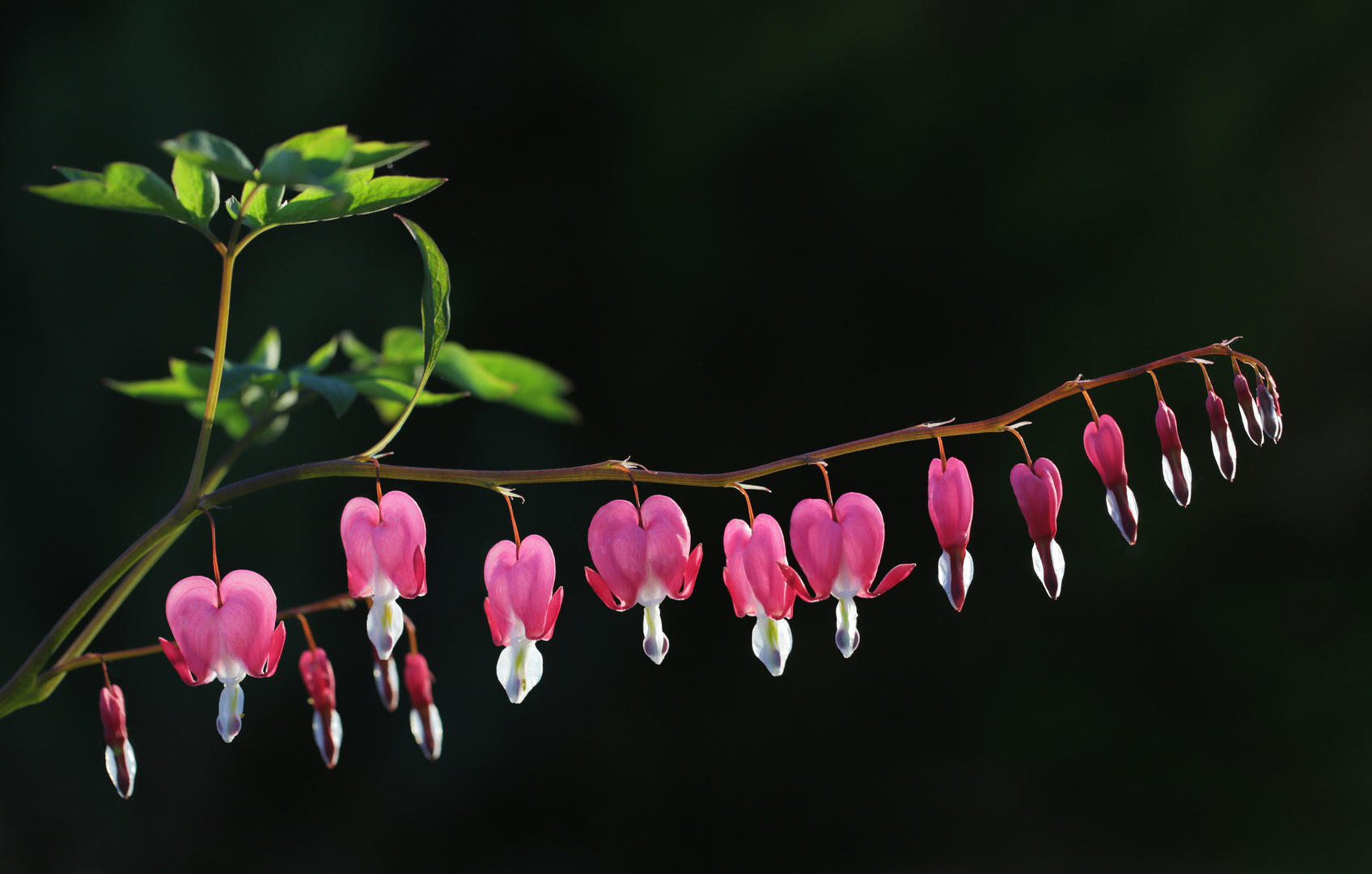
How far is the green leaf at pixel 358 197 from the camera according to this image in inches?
26.3

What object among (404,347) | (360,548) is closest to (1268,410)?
(360,548)

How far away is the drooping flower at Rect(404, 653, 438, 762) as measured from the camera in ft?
2.63

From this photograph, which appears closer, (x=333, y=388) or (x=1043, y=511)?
(x=1043, y=511)

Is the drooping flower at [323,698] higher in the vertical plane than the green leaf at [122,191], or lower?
lower

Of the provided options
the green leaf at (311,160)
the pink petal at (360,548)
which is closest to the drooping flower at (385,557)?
the pink petal at (360,548)

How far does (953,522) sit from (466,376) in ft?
1.85

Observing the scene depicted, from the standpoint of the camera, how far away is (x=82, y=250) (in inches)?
97.3

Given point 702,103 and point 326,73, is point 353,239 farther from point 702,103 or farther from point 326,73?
point 702,103

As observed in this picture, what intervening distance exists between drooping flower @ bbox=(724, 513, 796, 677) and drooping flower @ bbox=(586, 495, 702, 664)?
4 centimetres

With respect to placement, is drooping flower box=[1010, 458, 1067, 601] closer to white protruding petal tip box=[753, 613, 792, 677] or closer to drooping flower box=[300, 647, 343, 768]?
white protruding petal tip box=[753, 613, 792, 677]

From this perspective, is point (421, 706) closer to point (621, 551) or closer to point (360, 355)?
point (621, 551)

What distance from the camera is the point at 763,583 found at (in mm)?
712

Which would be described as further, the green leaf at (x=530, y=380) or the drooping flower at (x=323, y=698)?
the green leaf at (x=530, y=380)

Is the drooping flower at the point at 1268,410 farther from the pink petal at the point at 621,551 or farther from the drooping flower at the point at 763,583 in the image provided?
the pink petal at the point at 621,551
